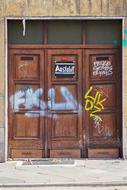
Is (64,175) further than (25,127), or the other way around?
(25,127)

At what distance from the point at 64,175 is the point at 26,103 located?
2.58 m

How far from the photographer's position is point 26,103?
42.6 ft

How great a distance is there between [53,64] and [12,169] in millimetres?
2743

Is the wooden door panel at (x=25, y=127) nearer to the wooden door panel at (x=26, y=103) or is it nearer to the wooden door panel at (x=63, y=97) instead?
the wooden door panel at (x=26, y=103)

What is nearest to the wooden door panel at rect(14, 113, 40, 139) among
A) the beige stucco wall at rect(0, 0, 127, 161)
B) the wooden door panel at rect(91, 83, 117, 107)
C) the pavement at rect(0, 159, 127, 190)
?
the beige stucco wall at rect(0, 0, 127, 161)

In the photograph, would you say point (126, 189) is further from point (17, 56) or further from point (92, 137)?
point (17, 56)

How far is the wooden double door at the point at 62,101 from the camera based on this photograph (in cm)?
1295

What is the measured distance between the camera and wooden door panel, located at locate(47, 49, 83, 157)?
1296 cm

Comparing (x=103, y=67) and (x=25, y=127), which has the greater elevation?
(x=103, y=67)

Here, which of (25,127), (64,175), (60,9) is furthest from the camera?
(25,127)

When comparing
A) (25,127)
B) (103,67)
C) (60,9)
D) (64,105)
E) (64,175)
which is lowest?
(64,175)

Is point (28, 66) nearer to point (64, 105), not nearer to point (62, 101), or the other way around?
point (62, 101)

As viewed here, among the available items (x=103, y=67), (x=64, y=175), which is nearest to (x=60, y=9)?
(x=103, y=67)

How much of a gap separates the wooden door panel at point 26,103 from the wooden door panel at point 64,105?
0.22 meters
